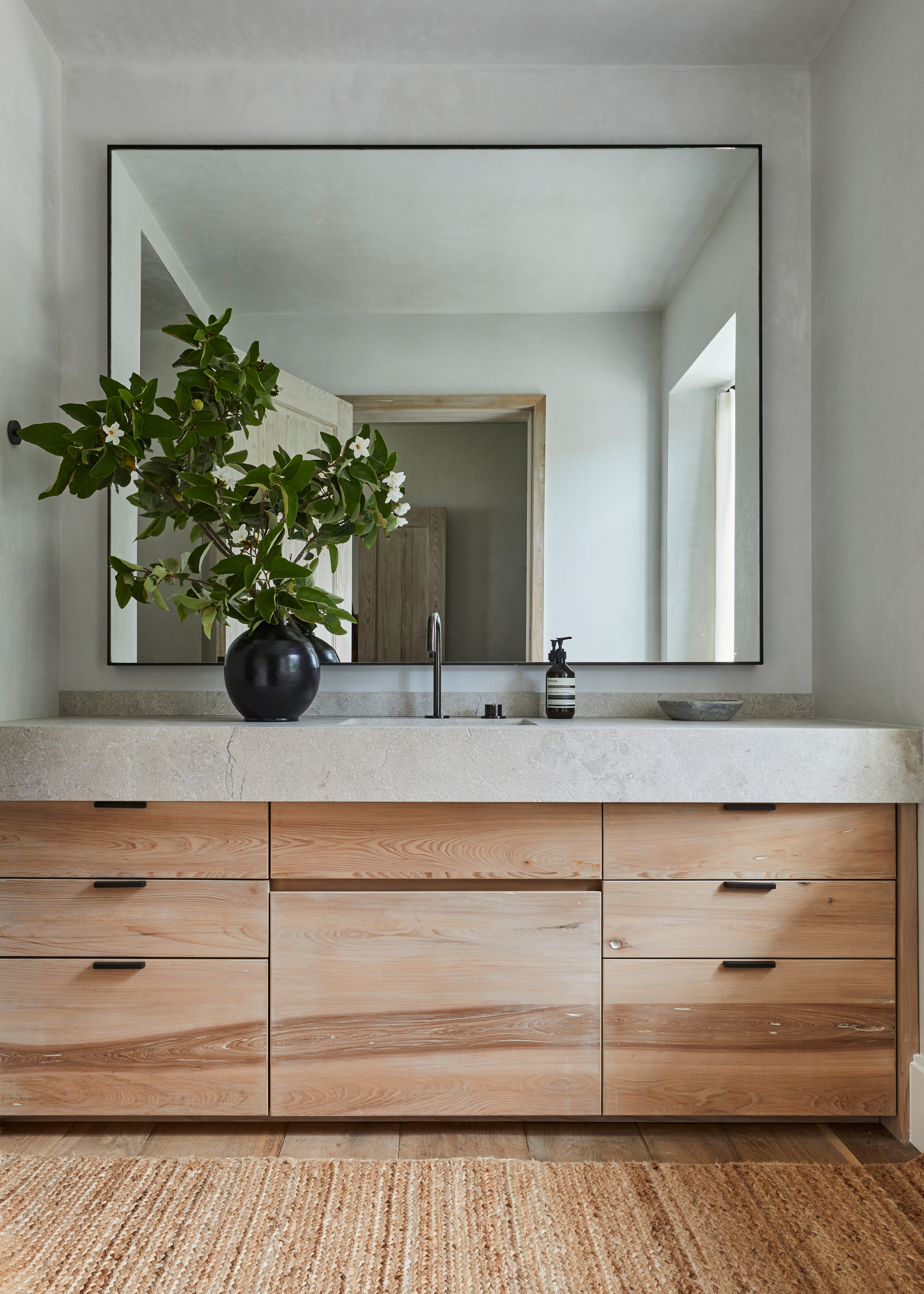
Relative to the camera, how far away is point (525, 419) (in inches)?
90.9

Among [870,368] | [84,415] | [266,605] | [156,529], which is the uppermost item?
[870,368]

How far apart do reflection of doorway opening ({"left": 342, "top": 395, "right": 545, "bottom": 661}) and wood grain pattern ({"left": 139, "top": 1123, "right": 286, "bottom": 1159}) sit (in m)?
1.23

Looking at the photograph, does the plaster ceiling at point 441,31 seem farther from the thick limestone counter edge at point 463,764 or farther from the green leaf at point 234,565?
the thick limestone counter edge at point 463,764

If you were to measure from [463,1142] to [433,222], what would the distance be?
217 cm

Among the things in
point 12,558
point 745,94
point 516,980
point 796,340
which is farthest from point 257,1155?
point 745,94

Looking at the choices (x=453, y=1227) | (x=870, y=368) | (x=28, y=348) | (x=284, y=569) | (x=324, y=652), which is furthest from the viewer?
(x=324, y=652)

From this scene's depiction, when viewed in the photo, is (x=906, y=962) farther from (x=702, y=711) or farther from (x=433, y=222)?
(x=433, y=222)

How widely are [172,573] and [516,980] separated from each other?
1178 millimetres

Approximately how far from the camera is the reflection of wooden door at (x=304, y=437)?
2.27m

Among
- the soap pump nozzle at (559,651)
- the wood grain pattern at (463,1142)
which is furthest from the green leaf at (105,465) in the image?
the wood grain pattern at (463,1142)

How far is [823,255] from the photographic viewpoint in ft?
7.38

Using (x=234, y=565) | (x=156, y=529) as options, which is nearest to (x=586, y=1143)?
(x=234, y=565)

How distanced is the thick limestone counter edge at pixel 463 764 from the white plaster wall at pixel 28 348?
1.45ft

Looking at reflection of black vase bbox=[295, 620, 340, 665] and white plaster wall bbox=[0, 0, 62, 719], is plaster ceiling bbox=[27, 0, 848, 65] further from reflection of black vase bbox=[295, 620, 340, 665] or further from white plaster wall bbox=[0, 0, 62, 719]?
reflection of black vase bbox=[295, 620, 340, 665]
